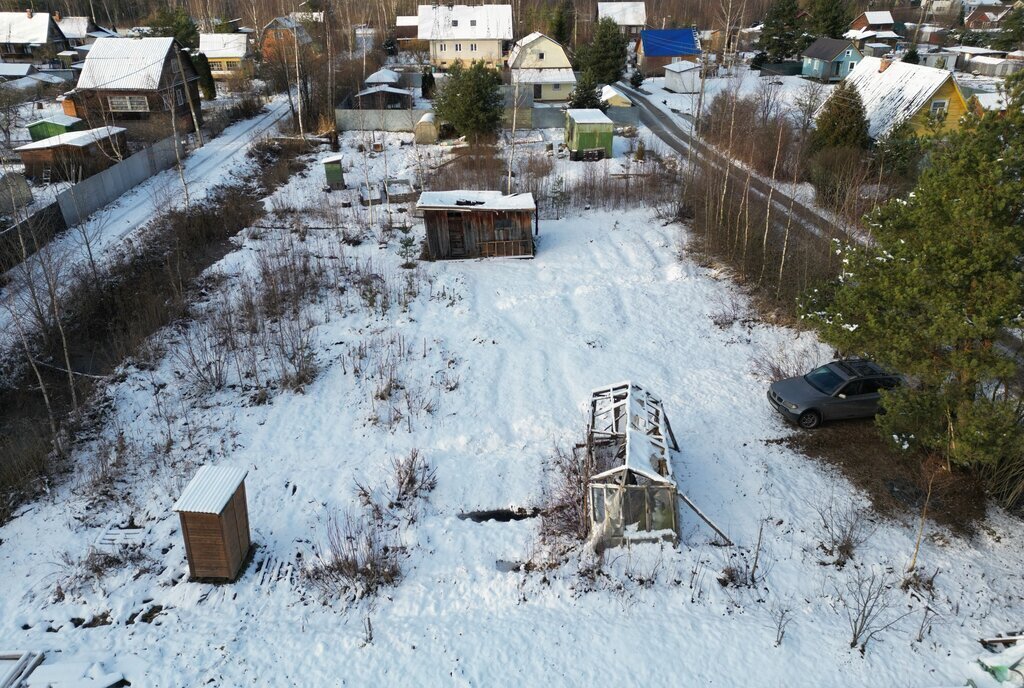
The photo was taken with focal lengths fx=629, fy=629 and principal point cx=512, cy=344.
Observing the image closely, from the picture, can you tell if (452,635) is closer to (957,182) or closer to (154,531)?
(154,531)

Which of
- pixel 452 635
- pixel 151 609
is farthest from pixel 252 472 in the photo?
pixel 452 635

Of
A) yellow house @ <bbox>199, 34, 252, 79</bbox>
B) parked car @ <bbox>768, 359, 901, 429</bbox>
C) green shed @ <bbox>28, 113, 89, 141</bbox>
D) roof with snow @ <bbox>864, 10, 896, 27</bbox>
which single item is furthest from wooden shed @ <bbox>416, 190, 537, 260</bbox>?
roof with snow @ <bbox>864, 10, 896, 27</bbox>

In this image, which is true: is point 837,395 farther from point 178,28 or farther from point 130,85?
point 178,28

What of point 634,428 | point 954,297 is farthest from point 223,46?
point 954,297

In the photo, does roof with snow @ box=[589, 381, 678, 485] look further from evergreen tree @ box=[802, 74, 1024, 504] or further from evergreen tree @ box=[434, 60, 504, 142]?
evergreen tree @ box=[434, 60, 504, 142]

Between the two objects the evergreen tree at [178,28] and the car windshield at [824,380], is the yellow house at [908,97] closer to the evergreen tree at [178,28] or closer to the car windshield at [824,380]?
the car windshield at [824,380]

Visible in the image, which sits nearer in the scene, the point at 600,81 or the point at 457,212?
the point at 457,212
